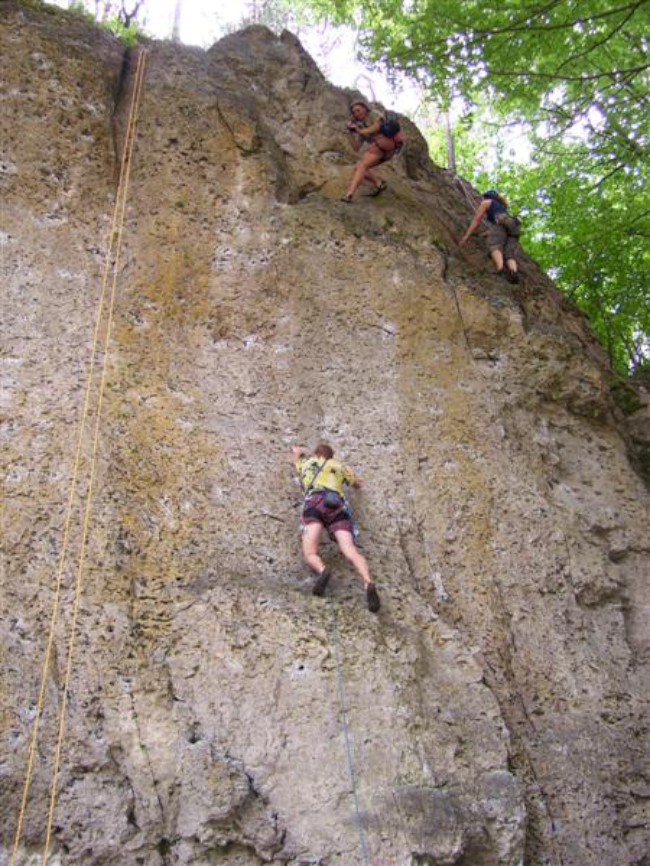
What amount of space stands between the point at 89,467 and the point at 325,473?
6.11 feet

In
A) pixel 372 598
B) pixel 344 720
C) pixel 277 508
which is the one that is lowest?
pixel 344 720

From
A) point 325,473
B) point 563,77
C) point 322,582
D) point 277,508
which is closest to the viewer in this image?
point 322,582

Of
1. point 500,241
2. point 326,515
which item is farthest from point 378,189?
point 326,515

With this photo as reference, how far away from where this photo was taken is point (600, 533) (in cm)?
764

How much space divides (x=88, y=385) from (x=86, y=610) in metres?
2.04

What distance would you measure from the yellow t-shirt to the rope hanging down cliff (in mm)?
1672

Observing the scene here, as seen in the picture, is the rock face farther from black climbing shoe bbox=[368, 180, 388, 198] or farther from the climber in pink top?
the climber in pink top

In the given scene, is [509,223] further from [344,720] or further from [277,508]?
[344,720]

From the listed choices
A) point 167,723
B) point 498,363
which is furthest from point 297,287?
point 167,723

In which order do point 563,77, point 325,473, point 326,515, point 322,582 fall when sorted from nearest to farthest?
point 322,582 < point 326,515 < point 325,473 < point 563,77

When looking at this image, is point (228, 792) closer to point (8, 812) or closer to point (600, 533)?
point (8, 812)

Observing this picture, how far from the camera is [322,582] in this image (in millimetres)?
6020

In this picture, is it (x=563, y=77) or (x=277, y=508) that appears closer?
(x=277, y=508)

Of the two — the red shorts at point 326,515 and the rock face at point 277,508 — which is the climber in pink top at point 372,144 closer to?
the rock face at point 277,508
